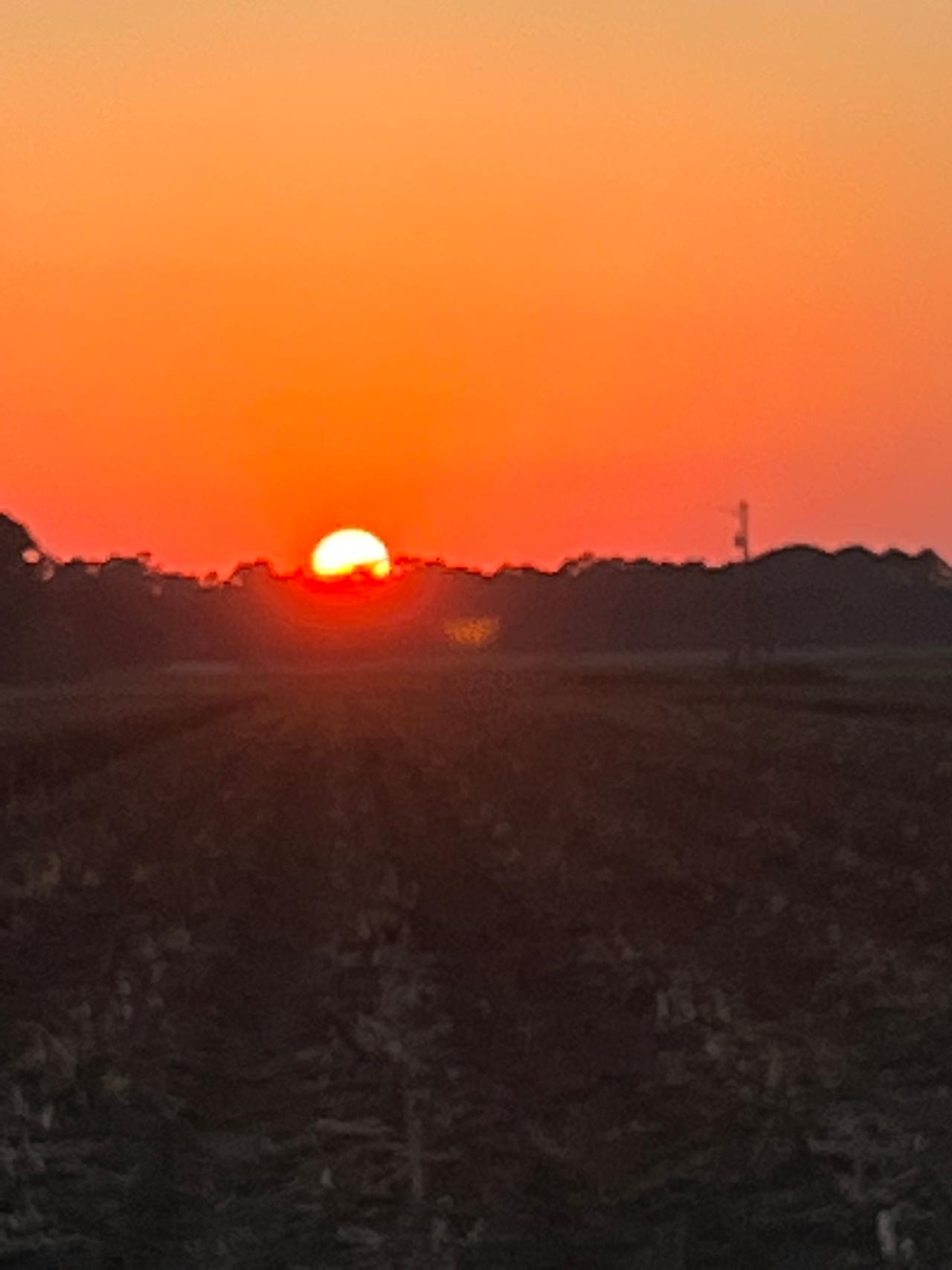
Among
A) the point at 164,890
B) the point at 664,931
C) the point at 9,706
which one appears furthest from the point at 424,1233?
the point at 9,706

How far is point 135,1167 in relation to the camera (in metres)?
→ 10.6

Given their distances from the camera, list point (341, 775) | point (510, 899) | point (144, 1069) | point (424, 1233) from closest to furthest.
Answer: point (424, 1233), point (144, 1069), point (510, 899), point (341, 775)

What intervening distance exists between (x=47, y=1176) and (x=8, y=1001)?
16.4 ft

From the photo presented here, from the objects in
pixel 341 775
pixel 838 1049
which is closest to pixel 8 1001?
pixel 838 1049

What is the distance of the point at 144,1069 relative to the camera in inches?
502

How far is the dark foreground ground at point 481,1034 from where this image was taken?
953 centimetres

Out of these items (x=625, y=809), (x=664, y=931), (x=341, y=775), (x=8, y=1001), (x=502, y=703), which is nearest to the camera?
(x=8, y=1001)

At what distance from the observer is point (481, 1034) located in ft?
44.2

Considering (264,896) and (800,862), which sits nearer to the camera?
(264,896)

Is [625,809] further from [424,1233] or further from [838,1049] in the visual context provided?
[424,1233]

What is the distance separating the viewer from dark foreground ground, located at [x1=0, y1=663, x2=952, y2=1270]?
9.53 meters

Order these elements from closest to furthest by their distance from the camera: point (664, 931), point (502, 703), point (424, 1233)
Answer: point (424, 1233)
point (664, 931)
point (502, 703)

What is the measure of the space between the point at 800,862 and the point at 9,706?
54836 millimetres

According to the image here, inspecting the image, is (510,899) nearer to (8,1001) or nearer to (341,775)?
(8,1001)
